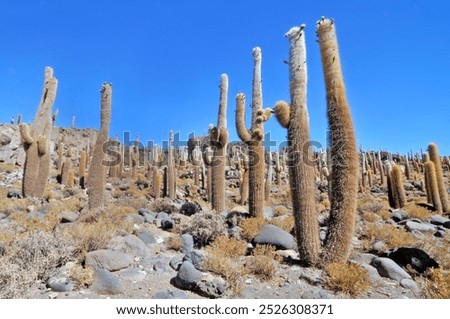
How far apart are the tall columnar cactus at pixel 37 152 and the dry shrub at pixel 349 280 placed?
49.1 feet

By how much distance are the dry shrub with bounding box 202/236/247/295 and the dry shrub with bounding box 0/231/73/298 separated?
2.69m

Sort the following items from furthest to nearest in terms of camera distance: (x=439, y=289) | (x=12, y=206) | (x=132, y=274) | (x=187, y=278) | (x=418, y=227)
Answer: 1. (x=12, y=206)
2. (x=418, y=227)
3. (x=132, y=274)
4. (x=187, y=278)
5. (x=439, y=289)

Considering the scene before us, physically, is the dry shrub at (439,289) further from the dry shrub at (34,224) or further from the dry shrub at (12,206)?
the dry shrub at (12,206)

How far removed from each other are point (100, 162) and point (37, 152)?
541 cm

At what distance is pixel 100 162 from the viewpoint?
13750 mm

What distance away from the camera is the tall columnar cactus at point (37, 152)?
54.7 feet

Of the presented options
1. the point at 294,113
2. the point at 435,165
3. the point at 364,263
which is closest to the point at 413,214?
the point at 435,165

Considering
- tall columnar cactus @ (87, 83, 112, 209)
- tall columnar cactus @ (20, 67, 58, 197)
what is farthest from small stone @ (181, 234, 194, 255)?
tall columnar cactus @ (20, 67, 58, 197)

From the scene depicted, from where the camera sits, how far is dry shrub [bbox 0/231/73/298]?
5297mm

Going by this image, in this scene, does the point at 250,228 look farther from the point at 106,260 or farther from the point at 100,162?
the point at 100,162

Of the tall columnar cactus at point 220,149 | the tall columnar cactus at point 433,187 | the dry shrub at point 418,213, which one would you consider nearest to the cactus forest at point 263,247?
the tall columnar cactus at point 220,149

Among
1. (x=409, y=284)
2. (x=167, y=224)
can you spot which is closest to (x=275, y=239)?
(x=409, y=284)

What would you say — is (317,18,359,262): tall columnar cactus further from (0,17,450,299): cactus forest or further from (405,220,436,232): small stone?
(405,220,436,232): small stone
